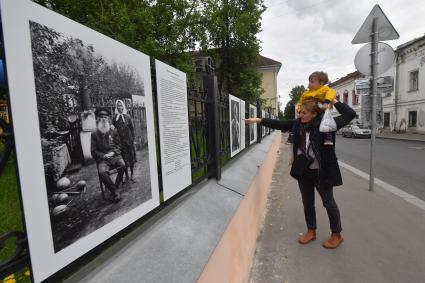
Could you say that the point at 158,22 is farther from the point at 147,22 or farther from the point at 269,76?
the point at 269,76

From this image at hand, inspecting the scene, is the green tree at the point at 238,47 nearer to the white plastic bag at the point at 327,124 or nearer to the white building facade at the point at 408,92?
the white building facade at the point at 408,92

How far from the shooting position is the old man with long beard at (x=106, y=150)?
4.58ft

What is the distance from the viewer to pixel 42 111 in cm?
107

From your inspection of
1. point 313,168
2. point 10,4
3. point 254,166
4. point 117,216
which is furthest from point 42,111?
point 254,166

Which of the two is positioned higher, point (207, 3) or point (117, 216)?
point (207, 3)

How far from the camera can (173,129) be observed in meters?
2.21

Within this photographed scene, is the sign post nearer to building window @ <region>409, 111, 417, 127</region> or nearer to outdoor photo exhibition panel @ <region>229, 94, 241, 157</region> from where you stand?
outdoor photo exhibition panel @ <region>229, 94, 241, 157</region>

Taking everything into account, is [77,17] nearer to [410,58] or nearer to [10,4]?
[10,4]

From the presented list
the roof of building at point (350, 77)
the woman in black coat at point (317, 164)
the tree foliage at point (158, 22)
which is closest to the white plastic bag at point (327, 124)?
the woman in black coat at point (317, 164)

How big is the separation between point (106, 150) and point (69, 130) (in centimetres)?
29

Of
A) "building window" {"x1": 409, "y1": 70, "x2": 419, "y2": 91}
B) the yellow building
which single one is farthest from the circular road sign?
the yellow building

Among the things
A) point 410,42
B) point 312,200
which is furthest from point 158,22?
point 410,42

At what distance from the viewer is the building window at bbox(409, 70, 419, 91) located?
83.0 feet

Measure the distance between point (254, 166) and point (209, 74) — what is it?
6.49ft
